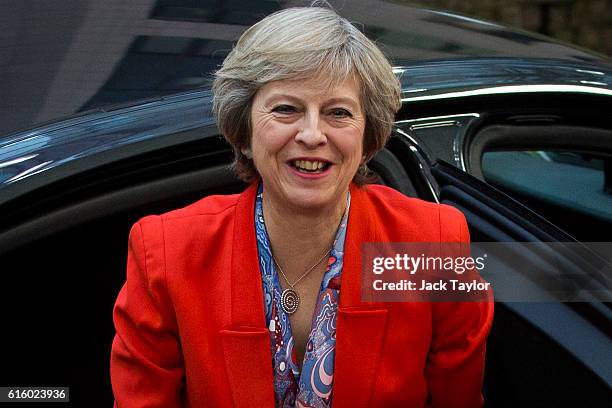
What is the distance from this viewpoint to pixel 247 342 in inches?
73.1

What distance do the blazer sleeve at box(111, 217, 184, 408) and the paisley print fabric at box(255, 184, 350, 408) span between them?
17 centimetres

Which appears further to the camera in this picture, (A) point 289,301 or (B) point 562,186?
(B) point 562,186

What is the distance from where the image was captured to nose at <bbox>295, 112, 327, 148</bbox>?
181 centimetres

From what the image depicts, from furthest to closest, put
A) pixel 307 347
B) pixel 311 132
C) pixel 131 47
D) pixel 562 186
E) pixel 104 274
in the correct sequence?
pixel 562 186
pixel 131 47
pixel 104 274
pixel 307 347
pixel 311 132

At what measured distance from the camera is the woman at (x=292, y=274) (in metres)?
1.84

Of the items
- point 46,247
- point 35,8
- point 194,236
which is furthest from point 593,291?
point 35,8

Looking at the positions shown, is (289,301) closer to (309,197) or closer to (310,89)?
(309,197)

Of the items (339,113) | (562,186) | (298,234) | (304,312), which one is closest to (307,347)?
(304,312)

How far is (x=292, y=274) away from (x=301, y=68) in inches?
15.0

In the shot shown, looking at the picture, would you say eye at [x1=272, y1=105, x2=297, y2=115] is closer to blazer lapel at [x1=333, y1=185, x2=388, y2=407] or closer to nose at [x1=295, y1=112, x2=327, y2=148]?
nose at [x1=295, y1=112, x2=327, y2=148]

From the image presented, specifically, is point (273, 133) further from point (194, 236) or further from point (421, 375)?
point (421, 375)

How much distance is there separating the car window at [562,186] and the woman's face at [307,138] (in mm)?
893

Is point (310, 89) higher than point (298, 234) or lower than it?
higher

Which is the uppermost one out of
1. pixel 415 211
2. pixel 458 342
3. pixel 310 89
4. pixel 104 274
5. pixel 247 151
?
pixel 310 89
